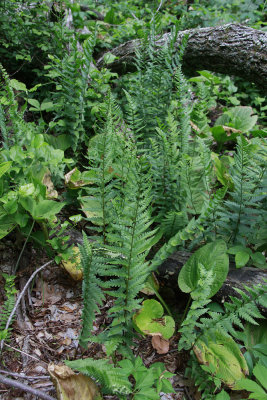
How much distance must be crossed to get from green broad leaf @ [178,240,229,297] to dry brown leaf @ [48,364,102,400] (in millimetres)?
887

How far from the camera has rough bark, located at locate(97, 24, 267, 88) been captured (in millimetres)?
3570

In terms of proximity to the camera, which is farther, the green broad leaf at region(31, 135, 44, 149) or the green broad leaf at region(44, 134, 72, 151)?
the green broad leaf at region(44, 134, 72, 151)

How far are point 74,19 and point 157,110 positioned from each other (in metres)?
2.71

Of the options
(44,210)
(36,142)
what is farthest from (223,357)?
(36,142)

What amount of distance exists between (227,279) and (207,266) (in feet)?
0.99

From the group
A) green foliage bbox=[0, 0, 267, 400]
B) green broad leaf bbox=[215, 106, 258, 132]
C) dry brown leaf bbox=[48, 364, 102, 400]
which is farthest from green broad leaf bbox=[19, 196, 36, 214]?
green broad leaf bbox=[215, 106, 258, 132]

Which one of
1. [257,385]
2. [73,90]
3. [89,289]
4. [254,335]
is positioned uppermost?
[73,90]

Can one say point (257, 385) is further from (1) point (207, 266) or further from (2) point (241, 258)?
(2) point (241, 258)

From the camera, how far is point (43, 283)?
8.27 ft

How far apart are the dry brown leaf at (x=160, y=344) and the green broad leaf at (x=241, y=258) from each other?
2.48 ft

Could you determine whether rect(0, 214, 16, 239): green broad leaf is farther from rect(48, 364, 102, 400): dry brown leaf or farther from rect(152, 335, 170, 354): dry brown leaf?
rect(152, 335, 170, 354): dry brown leaf

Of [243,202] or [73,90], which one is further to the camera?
[73,90]

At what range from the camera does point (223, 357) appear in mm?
1982

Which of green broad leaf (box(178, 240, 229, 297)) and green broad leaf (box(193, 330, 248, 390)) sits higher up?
green broad leaf (box(178, 240, 229, 297))
